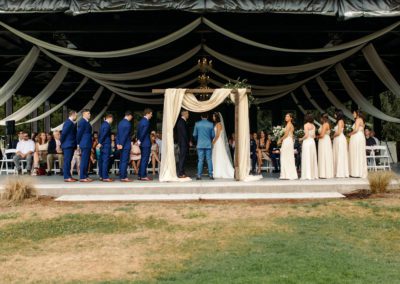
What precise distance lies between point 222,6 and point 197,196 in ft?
14.6

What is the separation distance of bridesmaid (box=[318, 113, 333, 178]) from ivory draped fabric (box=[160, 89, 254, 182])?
1731 mm

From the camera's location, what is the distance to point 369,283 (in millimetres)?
4672

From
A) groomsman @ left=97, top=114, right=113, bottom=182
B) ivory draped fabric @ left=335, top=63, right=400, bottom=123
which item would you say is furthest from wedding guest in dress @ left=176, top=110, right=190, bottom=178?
ivory draped fabric @ left=335, top=63, right=400, bottom=123

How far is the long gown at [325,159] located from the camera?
11875 mm

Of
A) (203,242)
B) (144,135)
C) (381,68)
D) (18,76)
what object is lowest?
(203,242)

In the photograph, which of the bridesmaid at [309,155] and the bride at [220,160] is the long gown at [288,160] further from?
the bride at [220,160]

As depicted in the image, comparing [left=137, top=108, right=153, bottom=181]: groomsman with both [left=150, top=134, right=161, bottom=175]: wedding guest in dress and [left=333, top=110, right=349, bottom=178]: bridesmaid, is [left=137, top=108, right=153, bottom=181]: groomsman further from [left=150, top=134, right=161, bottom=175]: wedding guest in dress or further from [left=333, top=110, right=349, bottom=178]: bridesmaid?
[left=333, top=110, right=349, bottom=178]: bridesmaid

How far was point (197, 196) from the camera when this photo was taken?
972 cm

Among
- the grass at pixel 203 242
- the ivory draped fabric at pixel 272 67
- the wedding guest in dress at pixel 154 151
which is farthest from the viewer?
the wedding guest in dress at pixel 154 151

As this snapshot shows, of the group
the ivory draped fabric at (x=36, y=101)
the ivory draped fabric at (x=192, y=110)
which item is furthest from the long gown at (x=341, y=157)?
the ivory draped fabric at (x=36, y=101)

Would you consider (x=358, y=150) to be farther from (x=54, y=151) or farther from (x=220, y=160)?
(x=54, y=151)

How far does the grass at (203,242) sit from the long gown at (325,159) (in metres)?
2.82

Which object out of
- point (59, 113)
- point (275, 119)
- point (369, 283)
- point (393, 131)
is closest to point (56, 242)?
point (369, 283)

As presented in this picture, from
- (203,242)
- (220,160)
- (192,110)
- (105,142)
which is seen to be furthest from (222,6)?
(203,242)
